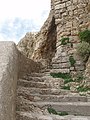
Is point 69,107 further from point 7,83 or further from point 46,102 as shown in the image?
point 7,83

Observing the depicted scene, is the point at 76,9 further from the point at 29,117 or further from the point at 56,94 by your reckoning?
the point at 29,117

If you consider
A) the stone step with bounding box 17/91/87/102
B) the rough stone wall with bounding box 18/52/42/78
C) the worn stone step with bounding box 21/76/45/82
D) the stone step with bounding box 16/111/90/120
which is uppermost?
the rough stone wall with bounding box 18/52/42/78

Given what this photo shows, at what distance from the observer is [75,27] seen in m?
9.72

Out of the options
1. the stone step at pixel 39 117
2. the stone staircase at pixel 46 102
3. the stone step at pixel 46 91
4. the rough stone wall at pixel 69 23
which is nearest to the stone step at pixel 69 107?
the stone staircase at pixel 46 102

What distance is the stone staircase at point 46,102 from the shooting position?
4759mm

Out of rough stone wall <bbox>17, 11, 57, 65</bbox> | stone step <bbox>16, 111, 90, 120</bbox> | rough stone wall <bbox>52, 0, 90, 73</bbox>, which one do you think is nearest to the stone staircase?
stone step <bbox>16, 111, 90, 120</bbox>

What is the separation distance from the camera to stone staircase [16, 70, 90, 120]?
4.76m

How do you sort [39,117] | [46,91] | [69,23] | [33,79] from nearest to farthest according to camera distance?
[39,117] < [46,91] < [33,79] < [69,23]

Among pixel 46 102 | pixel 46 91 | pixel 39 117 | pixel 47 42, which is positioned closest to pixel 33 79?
pixel 46 91

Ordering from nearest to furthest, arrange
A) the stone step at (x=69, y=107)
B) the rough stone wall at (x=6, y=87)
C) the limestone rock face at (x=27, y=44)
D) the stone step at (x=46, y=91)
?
the rough stone wall at (x=6, y=87), the stone step at (x=69, y=107), the stone step at (x=46, y=91), the limestone rock face at (x=27, y=44)

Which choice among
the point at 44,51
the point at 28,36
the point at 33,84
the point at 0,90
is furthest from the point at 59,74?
the point at 28,36

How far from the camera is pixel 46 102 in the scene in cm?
555

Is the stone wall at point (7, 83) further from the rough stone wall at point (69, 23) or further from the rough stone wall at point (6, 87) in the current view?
the rough stone wall at point (69, 23)

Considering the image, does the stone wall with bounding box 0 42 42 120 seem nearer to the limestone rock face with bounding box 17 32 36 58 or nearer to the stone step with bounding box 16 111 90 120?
the stone step with bounding box 16 111 90 120
